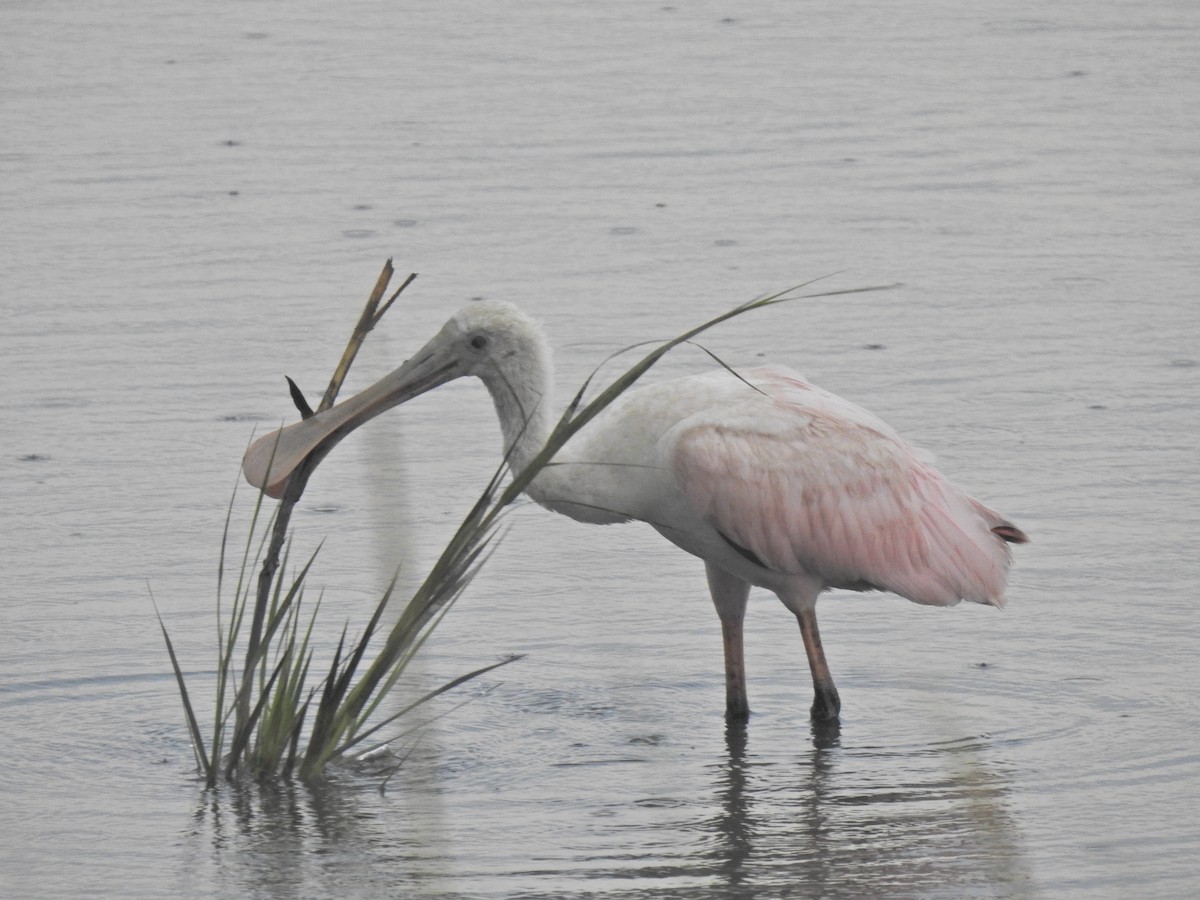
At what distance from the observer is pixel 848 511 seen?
7.75 m

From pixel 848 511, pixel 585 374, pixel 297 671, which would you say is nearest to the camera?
pixel 297 671

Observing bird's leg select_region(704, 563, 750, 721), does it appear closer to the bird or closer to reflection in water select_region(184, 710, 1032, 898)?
the bird

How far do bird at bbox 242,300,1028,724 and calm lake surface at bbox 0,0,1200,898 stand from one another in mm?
285

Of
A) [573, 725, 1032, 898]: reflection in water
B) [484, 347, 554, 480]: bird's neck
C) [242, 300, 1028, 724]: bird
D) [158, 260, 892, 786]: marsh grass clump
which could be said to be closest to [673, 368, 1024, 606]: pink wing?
[242, 300, 1028, 724]: bird

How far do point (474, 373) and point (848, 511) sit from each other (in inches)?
47.5

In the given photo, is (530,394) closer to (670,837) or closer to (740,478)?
(740,478)

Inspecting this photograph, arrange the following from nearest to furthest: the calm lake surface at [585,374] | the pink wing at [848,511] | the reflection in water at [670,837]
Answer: the reflection in water at [670,837] → the calm lake surface at [585,374] → the pink wing at [848,511]

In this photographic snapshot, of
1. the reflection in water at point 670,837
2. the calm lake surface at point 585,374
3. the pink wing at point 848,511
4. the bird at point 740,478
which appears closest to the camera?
the reflection in water at point 670,837

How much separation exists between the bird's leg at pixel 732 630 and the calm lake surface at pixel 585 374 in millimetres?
107

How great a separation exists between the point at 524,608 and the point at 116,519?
1.64m

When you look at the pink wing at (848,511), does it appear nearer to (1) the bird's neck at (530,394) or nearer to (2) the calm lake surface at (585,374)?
(2) the calm lake surface at (585,374)

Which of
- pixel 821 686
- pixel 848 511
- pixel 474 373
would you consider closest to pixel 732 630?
pixel 821 686

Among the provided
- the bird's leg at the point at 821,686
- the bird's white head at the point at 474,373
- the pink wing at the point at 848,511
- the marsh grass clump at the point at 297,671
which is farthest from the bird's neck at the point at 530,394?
the bird's leg at the point at 821,686

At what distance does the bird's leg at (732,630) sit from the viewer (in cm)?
743
